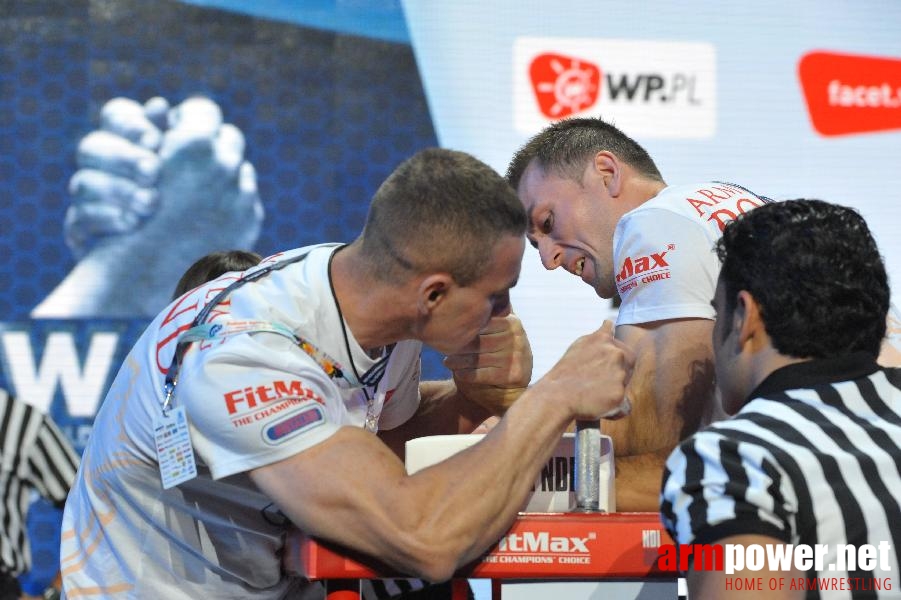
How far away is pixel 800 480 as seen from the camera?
1.05 m

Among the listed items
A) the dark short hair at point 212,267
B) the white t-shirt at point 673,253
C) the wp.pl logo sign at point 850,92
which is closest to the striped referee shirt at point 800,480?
the white t-shirt at point 673,253

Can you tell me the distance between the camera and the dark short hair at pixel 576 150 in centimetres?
218

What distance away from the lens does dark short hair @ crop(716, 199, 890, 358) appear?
3.81 feet

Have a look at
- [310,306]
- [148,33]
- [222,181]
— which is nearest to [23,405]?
[222,181]

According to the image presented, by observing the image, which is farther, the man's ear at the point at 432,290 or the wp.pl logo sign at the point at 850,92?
the wp.pl logo sign at the point at 850,92

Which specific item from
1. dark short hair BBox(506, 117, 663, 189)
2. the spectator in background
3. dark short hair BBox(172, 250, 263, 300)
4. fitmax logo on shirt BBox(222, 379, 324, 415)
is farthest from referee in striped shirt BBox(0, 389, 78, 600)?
fitmax logo on shirt BBox(222, 379, 324, 415)

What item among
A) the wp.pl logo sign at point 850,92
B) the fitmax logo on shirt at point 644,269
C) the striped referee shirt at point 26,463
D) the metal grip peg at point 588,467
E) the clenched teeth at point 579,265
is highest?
the wp.pl logo sign at point 850,92

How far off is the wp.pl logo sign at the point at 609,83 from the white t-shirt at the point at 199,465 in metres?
2.06

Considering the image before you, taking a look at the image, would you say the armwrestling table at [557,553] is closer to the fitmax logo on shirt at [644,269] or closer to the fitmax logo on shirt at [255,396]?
the fitmax logo on shirt at [255,396]

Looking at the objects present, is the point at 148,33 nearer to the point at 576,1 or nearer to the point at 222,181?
the point at 222,181

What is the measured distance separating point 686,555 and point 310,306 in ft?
2.02

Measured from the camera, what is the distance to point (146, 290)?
3375 millimetres

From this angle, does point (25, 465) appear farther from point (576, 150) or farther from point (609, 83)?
point (609, 83)

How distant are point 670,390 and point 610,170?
0.63 m
